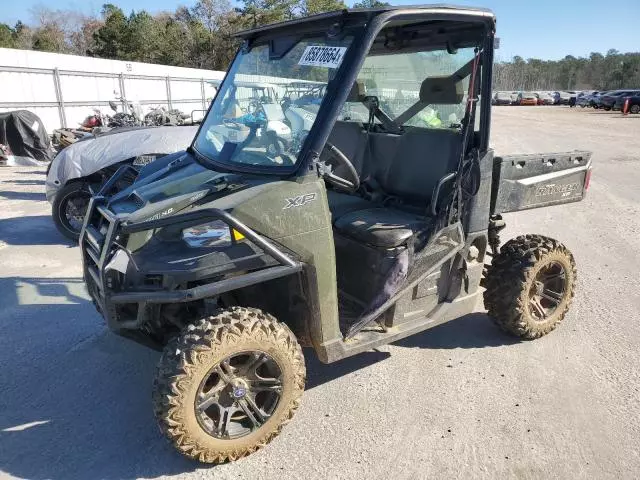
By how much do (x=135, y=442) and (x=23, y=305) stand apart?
2.46 m

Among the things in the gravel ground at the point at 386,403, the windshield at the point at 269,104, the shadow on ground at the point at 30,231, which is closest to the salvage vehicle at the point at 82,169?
the shadow on ground at the point at 30,231

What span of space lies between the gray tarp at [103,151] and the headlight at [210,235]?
4.28m

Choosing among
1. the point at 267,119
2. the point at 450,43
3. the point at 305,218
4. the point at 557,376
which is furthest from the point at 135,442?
the point at 450,43

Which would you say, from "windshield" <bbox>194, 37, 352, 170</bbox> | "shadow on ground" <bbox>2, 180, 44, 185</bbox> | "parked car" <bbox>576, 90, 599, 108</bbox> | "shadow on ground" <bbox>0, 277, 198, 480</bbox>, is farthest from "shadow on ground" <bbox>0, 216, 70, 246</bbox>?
"parked car" <bbox>576, 90, 599, 108</bbox>

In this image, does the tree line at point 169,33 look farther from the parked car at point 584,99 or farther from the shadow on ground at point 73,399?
the shadow on ground at point 73,399

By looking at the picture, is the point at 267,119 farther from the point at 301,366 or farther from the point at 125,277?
the point at 301,366

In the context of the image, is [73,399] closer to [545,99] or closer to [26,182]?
[26,182]

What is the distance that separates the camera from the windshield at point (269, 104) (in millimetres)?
2910

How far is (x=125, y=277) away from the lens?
268cm

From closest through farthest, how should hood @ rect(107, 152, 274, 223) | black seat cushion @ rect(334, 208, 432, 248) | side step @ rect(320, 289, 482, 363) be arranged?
1. hood @ rect(107, 152, 274, 223)
2. side step @ rect(320, 289, 482, 363)
3. black seat cushion @ rect(334, 208, 432, 248)

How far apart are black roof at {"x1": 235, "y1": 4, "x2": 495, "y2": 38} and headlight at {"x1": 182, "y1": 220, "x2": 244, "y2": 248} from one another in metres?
1.28

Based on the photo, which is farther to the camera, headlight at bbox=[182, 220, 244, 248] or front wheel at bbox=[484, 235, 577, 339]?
front wheel at bbox=[484, 235, 577, 339]

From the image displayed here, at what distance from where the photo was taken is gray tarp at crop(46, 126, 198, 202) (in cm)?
675

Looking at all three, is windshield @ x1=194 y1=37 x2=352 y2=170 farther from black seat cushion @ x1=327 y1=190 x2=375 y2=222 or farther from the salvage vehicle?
the salvage vehicle
